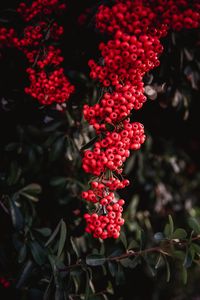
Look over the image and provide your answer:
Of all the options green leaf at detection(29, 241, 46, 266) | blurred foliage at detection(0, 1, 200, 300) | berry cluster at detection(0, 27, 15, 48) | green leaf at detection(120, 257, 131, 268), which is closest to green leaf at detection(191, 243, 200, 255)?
blurred foliage at detection(0, 1, 200, 300)

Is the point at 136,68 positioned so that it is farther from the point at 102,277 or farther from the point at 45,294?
the point at 102,277

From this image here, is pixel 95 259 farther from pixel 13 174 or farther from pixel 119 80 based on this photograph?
pixel 119 80

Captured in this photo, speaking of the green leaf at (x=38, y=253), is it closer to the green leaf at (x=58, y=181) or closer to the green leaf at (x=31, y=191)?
the green leaf at (x=31, y=191)

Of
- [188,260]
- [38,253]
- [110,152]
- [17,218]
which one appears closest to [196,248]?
[188,260]

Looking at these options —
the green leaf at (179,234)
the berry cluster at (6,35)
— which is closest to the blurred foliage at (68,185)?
the green leaf at (179,234)

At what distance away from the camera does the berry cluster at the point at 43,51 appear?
1.61 metres

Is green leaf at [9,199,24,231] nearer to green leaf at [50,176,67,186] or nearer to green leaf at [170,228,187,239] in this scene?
green leaf at [50,176,67,186]

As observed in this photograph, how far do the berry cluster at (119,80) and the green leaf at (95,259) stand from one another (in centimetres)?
29

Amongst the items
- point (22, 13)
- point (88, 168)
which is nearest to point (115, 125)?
point (88, 168)

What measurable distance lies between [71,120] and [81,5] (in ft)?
2.08

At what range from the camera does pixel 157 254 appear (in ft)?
5.61

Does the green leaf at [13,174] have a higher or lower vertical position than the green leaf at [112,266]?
higher

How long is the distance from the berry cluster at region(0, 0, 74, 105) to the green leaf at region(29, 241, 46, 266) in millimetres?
728

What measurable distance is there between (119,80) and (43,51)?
50 cm
